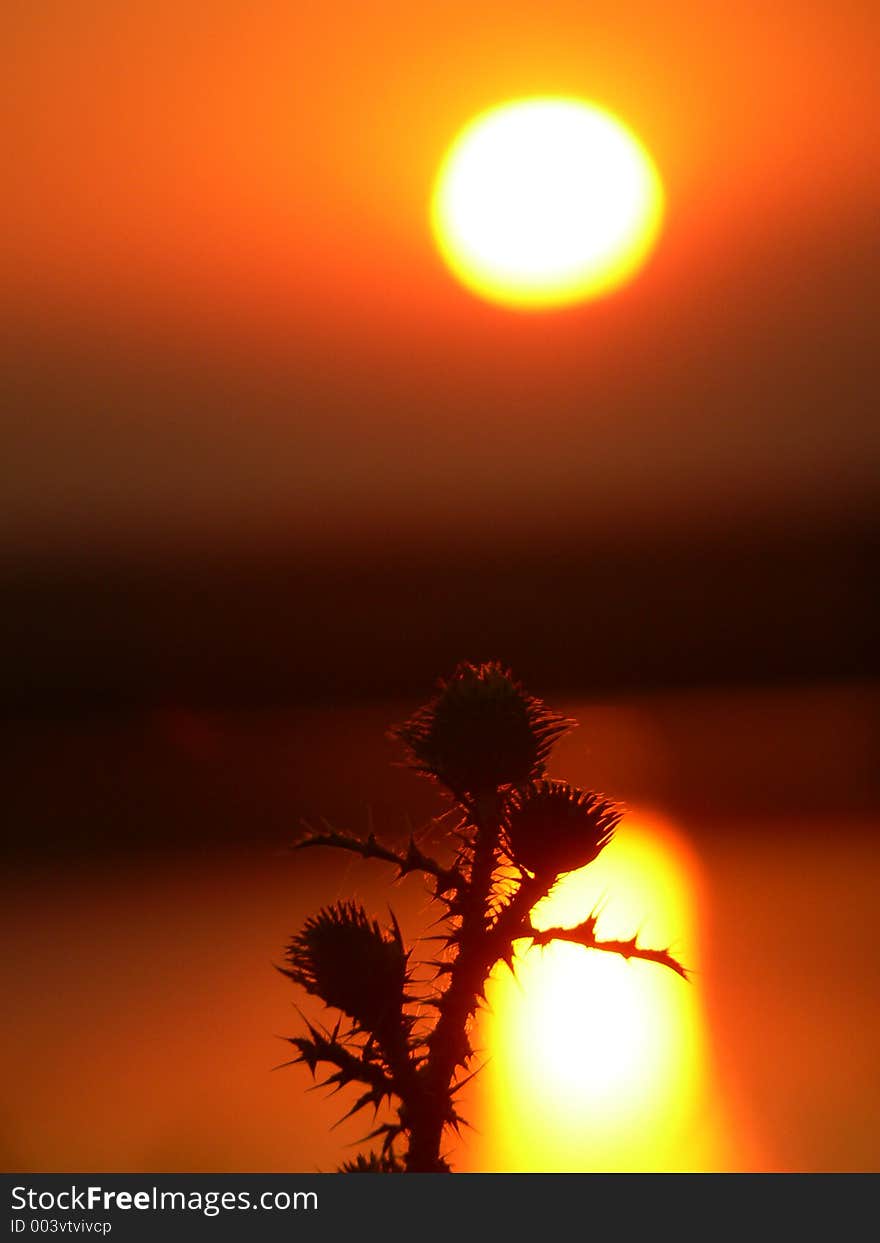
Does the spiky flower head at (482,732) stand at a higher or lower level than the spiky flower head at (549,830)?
higher

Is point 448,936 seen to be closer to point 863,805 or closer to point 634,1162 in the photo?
point 634,1162

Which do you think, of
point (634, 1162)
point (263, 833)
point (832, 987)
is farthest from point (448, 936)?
point (263, 833)

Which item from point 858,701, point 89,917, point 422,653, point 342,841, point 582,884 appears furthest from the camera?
point 858,701

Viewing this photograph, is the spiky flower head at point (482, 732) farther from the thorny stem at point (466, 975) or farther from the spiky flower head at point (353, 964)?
the spiky flower head at point (353, 964)

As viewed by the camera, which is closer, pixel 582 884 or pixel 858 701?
pixel 582 884

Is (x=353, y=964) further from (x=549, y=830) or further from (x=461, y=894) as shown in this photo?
(x=549, y=830)

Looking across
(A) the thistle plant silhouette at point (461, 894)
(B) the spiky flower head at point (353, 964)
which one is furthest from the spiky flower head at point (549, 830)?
(B) the spiky flower head at point (353, 964)
